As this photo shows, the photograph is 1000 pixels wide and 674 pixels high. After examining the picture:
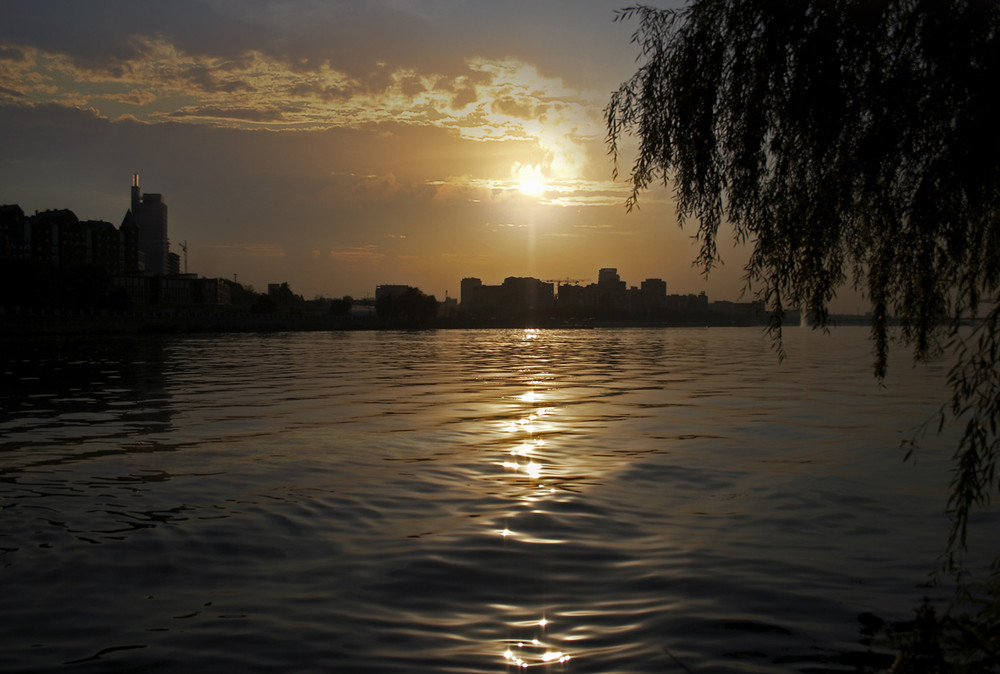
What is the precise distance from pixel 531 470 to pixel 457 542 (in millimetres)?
5875

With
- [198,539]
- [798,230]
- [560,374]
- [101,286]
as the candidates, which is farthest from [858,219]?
[101,286]

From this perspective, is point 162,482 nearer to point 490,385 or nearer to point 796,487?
point 796,487

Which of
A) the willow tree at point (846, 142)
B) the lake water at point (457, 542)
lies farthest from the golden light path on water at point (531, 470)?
the willow tree at point (846, 142)

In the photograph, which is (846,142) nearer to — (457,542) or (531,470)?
(457,542)

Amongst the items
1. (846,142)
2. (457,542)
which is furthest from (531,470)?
(846,142)

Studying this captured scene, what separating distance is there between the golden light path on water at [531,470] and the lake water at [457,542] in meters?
0.05

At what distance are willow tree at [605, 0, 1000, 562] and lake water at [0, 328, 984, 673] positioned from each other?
253cm

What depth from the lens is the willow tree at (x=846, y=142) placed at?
8906mm

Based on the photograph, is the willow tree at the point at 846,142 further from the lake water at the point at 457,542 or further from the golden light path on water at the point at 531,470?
the golden light path on water at the point at 531,470

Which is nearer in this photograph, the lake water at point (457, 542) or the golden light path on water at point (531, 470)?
the golden light path on water at point (531, 470)

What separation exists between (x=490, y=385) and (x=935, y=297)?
32.0 metres

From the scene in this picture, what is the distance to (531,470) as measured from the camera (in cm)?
1709

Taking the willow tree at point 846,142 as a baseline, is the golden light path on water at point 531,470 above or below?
below

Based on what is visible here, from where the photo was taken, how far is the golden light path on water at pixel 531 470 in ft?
24.5
